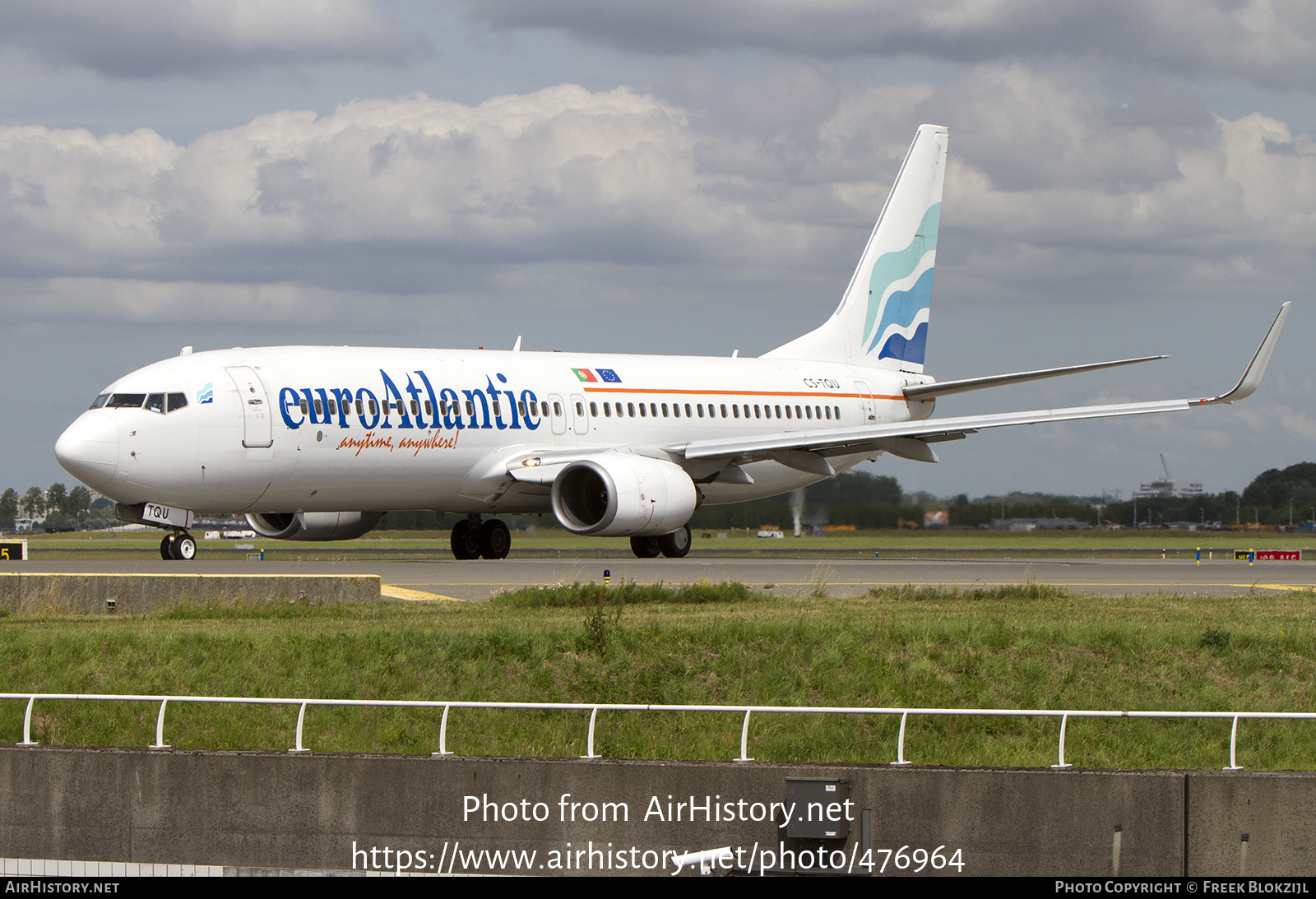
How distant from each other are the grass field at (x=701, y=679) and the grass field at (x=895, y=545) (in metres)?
18.9

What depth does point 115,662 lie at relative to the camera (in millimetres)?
17766

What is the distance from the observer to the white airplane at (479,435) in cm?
2723

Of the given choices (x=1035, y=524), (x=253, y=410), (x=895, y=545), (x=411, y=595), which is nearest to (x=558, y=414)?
(x=253, y=410)

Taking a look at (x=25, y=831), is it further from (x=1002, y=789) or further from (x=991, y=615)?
(x=991, y=615)

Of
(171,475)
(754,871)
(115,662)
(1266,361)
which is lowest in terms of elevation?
(754,871)

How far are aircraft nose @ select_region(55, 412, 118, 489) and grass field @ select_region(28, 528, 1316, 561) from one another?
1128cm

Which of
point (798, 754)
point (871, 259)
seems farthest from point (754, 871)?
Answer: point (871, 259)

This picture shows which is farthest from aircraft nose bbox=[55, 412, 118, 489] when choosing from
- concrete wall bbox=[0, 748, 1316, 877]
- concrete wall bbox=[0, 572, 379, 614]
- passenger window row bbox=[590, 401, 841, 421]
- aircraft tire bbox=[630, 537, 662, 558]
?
concrete wall bbox=[0, 748, 1316, 877]

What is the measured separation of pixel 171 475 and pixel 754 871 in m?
17.3

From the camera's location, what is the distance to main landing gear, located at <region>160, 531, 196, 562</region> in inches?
1148

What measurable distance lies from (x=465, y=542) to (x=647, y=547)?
3959 millimetres

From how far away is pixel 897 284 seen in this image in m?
41.5

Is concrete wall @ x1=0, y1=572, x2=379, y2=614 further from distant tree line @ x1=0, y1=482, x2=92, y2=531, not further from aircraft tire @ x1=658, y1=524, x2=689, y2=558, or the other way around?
distant tree line @ x1=0, y1=482, x2=92, y2=531

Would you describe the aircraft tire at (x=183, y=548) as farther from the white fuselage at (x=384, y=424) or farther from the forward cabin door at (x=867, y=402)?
the forward cabin door at (x=867, y=402)
